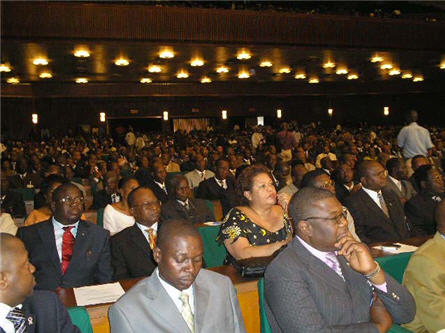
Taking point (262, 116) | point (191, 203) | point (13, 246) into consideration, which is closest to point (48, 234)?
point (13, 246)

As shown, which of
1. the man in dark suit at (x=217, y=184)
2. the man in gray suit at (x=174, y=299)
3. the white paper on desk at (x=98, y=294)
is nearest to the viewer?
the man in gray suit at (x=174, y=299)

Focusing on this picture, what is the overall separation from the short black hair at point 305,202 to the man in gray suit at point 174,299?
549 millimetres

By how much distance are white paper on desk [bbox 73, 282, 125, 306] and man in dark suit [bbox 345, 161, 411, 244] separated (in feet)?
7.99

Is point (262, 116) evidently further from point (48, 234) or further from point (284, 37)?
point (48, 234)

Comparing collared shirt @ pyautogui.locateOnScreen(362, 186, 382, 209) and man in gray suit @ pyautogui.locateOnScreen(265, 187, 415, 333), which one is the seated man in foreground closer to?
man in gray suit @ pyautogui.locateOnScreen(265, 187, 415, 333)

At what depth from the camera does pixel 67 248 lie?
386cm

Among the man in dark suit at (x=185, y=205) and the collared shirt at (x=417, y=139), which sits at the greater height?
the collared shirt at (x=417, y=139)

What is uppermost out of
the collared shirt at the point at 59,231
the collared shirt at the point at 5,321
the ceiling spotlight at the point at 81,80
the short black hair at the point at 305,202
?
the ceiling spotlight at the point at 81,80

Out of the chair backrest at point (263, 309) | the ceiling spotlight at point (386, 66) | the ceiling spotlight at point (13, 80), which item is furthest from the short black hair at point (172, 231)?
the ceiling spotlight at point (13, 80)

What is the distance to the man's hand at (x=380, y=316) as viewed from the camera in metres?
2.50

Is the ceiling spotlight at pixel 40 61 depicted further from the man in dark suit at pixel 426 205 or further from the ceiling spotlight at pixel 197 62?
the man in dark suit at pixel 426 205

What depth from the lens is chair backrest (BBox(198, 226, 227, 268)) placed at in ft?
15.5

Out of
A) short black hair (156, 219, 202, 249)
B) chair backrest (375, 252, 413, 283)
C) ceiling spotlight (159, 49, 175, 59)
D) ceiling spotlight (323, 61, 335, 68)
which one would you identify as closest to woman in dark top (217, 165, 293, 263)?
chair backrest (375, 252, 413, 283)

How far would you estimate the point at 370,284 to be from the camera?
105 inches
